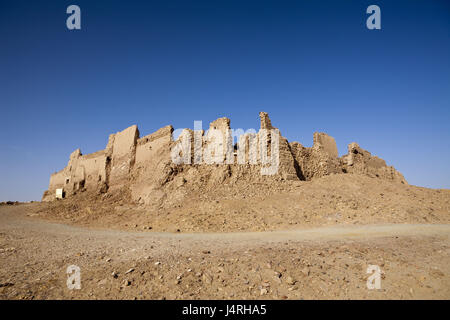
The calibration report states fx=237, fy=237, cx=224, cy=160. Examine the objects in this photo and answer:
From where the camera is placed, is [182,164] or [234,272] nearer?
[234,272]

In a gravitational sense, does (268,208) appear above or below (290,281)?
above

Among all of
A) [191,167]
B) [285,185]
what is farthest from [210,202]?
[285,185]

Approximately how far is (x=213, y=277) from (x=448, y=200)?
1718 centimetres

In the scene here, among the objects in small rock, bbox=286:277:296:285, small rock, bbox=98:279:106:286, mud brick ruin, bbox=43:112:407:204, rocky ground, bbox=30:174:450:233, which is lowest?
small rock, bbox=286:277:296:285

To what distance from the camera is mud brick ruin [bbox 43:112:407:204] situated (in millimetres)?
16719

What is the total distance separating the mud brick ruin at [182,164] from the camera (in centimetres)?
1672

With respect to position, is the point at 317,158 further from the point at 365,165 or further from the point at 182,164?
the point at 182,164

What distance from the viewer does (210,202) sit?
1425 cm

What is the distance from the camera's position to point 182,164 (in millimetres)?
17531

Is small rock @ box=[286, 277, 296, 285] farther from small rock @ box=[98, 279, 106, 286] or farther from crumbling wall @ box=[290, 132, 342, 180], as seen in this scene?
crumbling wall @ box=[290, 132, 342, 180]

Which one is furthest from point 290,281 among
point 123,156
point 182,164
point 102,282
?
point 123,156

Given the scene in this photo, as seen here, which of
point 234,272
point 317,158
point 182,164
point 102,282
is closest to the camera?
point 102,282

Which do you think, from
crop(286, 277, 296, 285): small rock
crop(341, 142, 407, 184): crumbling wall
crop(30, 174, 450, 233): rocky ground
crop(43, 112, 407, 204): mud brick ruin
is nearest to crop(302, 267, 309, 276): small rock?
crop(286, 277, 296, 285): small rock
